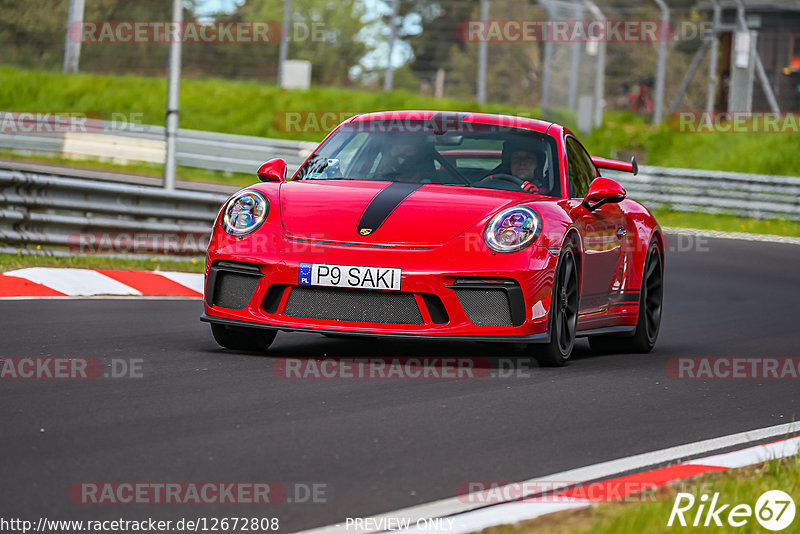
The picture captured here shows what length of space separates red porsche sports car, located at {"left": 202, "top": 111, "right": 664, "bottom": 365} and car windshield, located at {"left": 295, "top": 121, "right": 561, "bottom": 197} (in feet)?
0.03

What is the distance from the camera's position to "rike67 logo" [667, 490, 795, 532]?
4035 mm

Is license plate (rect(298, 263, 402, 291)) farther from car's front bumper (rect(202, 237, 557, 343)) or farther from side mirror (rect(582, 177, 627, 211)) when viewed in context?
side mirror (rect(582, 177, 627, 211))

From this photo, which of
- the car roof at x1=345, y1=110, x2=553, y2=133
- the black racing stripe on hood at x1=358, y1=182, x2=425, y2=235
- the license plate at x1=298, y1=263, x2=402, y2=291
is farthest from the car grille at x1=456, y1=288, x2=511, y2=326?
the car roof at x1=345, y1=110, x2=553, y2=133

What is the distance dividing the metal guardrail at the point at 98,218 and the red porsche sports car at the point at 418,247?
440cm

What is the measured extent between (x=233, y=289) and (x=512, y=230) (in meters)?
1.43

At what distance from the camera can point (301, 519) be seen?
3857 millimetres

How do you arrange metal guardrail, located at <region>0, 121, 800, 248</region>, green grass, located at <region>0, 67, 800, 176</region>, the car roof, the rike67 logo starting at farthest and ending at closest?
green grass, located at <region>0, 67, 800, 176</region> < metal guardrail, located at <region>0, 121, 800, 248</region> < the car roof < the rike67 logo

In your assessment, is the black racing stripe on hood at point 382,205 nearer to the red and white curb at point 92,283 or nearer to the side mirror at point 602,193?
the side mirror at point 602,193

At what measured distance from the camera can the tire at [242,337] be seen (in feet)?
24.2

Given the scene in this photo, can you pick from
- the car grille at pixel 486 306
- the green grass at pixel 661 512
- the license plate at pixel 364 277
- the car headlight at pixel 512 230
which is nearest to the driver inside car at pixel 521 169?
the car headlight at pixel 512 230

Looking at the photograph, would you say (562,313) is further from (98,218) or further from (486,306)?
(98,218)

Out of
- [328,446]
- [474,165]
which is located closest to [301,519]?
[328,446]

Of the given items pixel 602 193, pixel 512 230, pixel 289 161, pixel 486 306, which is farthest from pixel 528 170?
pixel 289 161

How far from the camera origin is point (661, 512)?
4.08 meters
